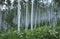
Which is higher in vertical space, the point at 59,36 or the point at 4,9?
the point at 4,9

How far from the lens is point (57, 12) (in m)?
6.32

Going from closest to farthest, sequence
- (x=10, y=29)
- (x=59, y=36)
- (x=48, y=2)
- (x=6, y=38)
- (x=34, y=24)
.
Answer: (x=6, y=38), (x=59, y=36), (x=10, y=29), (x=34, y=24), (x=48, y=2)

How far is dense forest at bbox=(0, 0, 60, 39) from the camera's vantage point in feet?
15.7

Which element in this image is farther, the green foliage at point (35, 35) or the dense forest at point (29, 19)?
the dense forest at point (29, 19)

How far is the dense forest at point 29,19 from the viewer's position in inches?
189

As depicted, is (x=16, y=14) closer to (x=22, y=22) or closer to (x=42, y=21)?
(x=22, y=22)

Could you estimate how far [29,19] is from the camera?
18.8 feet

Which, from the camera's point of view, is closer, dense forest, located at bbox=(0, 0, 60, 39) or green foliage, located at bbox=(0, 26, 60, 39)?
green foliage, located at bbox=(0, 26, 60, 39)

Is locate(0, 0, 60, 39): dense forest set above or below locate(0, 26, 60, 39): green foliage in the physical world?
above

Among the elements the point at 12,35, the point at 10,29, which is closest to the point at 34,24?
the point at 10,29

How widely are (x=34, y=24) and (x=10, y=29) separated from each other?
0.81 metres

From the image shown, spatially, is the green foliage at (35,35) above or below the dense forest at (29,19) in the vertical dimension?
below

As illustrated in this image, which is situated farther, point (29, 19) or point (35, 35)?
point (29, 19)

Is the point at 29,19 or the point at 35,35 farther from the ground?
the point at 29,19
